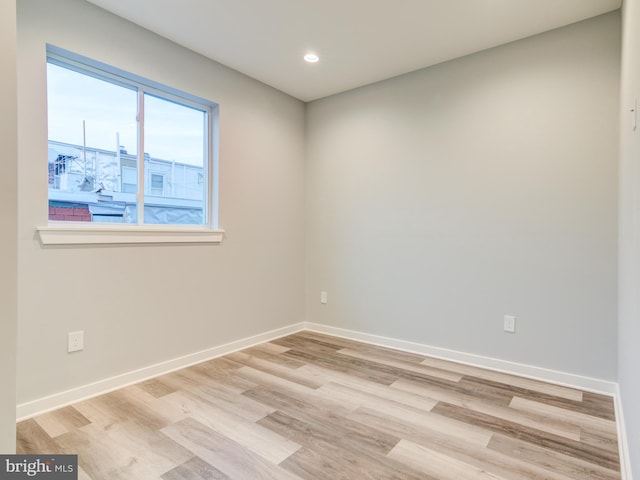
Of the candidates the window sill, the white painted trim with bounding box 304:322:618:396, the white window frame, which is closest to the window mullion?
the white window frame

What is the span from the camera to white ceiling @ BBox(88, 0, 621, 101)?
223cm

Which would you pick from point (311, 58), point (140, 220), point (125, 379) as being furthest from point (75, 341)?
point (311, 58)

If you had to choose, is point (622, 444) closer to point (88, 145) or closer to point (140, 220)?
point (140, 220)

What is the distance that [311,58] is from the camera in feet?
9.53

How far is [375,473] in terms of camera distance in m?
1.56

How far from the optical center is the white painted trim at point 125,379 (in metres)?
2.02

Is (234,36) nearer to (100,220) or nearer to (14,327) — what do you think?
(100,220)

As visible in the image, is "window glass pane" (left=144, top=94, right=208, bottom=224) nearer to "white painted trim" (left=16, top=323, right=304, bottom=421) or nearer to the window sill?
the window sill

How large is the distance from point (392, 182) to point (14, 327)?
2812 millimetres

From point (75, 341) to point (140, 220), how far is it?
876mm

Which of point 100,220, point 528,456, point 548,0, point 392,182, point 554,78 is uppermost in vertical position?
point 548,0

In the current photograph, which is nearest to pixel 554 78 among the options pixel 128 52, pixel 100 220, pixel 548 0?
pixel 548 0

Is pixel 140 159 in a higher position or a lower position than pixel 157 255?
higher

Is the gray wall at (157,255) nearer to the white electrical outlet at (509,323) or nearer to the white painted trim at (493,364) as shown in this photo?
the white painted trim at (493,364)
